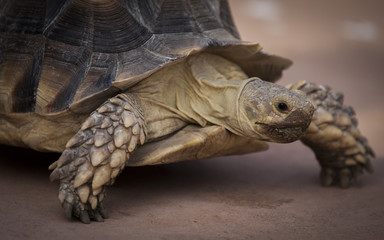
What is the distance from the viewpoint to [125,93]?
3.44 metres

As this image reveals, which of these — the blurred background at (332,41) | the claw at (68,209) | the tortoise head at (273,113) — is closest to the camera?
the claw at (68,209)

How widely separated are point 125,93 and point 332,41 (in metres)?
6.15

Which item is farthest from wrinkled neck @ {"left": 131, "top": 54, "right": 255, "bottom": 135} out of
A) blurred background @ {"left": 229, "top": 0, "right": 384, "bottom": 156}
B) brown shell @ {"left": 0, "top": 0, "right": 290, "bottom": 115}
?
blurred background @ {"left": 229, "top": 0, "right": 384, "bottom": 156}

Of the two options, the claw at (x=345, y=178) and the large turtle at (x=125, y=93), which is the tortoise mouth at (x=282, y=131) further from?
the claw at (x=345, y=178)

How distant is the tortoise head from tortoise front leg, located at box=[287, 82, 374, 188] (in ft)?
2.13

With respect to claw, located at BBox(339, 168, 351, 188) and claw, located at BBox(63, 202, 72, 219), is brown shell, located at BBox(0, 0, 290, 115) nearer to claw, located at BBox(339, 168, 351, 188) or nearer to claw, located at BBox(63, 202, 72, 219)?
claw, located at BBox(63, 202, 72, 219)

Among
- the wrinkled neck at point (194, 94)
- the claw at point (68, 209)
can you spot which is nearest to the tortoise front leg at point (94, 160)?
the claw at point (68, 209)

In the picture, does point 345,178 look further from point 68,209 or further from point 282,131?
point 68,209

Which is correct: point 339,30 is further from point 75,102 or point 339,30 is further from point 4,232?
point 4,232

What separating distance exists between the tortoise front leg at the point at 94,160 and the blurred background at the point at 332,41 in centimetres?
318

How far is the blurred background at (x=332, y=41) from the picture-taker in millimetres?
6582

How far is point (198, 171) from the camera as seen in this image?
438 centimetres

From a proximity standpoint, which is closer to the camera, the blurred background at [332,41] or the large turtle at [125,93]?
the large turtle at [125,93]

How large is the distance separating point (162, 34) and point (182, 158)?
2.95 ft
